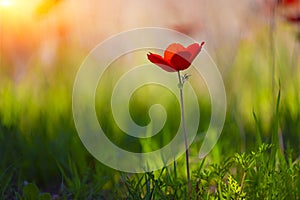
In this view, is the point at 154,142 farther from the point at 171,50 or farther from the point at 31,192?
the point at 171,50

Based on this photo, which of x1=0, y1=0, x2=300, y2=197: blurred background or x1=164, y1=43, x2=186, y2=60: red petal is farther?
x1=0, y1=0, x2=300, y2=197: blurred background

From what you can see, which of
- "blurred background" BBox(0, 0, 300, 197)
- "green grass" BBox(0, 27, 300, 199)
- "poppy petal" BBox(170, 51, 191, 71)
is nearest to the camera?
"poppy petal" BBox(170, 51, 191, 71)

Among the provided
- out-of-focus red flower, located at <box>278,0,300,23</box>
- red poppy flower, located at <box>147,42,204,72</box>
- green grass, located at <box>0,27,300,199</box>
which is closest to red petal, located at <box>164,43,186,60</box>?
red poppy flower, located at <box>147,42,204,72</box>

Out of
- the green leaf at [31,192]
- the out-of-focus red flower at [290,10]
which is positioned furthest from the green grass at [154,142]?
the out-of-focus red flower at [290,10]

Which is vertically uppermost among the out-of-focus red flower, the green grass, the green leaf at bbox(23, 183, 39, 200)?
the out-of-focus red flower

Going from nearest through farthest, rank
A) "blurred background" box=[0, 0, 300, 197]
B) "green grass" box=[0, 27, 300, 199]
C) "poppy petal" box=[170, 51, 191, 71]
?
"poppy petal" box=[170, 51, 191, 71], "green grass" box=[0, 27, 300, 199], "blurred background" box=[0, 0, 300, 197]

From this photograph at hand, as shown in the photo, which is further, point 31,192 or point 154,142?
point 154,142

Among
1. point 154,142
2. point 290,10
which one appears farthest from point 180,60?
point 290,10

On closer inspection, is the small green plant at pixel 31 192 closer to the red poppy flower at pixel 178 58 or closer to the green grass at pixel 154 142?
the green grass at pixel 154 142

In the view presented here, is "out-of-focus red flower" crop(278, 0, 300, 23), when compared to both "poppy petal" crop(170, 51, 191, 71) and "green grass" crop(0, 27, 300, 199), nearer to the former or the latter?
"green grass" crop(0, 27, 300, 199)
